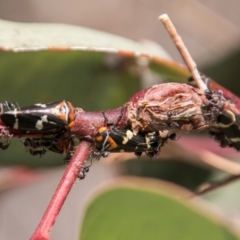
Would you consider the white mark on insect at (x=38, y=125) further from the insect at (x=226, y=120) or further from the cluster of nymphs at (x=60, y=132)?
the insect at (x=226, y=120)

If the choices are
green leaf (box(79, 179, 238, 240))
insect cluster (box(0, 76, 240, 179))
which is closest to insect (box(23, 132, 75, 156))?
insect cluster (box(0, 76, 240, 179))

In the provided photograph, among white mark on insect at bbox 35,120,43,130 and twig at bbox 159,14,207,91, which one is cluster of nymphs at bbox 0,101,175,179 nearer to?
white mark on insect at bbox 35,120,43,130

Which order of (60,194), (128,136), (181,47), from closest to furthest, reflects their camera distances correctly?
(60,194) → (128,136) → (181,47)

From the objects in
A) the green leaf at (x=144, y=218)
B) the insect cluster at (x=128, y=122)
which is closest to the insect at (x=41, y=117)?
Result: the insect cluster at (x=128, y=122)

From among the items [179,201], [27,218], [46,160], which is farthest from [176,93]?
[27,218]

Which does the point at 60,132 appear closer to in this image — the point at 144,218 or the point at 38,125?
the point at 38,125

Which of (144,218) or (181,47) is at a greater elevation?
(181,47)

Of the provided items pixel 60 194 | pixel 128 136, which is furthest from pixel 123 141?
pixel 60 194
